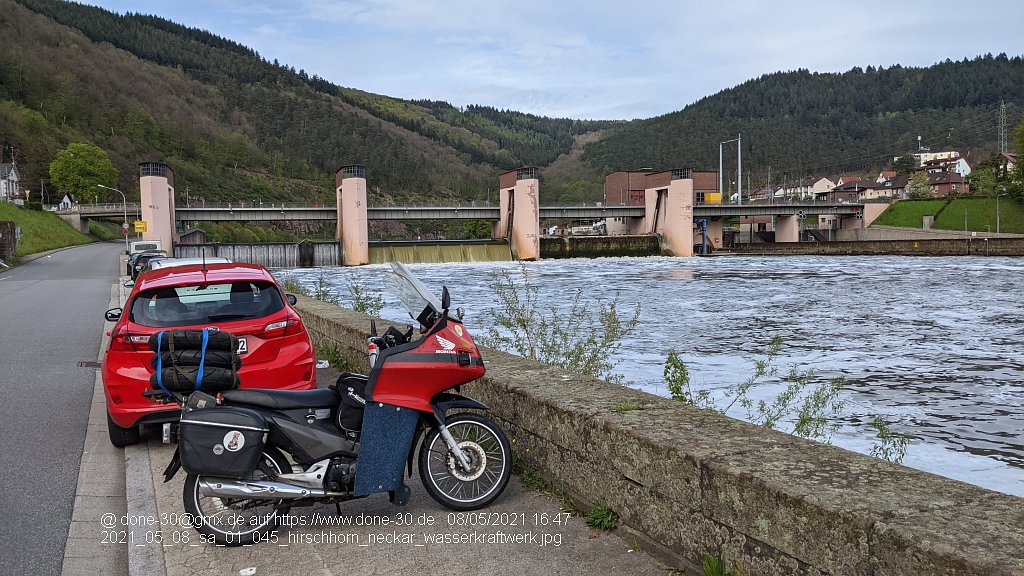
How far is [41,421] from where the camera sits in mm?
8344

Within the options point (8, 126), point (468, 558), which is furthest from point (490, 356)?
point (8, 126)

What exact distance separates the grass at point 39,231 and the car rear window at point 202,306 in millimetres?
55416

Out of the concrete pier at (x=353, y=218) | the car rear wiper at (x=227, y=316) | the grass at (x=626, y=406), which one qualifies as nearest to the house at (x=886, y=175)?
the concrete pier at (x=353, y=218)

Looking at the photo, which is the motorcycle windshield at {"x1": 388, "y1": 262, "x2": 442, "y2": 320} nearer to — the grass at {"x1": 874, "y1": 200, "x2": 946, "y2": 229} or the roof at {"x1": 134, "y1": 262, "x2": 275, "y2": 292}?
the roof at {"x1": 134, "y1": 262, "x2": 275, "y2": 292}

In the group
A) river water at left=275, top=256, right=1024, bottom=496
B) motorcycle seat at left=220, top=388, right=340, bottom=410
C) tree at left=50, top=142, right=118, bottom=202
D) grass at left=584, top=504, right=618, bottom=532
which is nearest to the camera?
grass at left=584, top=504, right=618, bottom=532

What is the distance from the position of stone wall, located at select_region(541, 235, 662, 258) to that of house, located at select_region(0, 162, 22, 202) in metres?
63.7

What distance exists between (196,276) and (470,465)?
3.81m

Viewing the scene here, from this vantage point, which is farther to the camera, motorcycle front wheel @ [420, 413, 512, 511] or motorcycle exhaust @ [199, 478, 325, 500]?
motorcycle front wheel @ [420, 413, 512, 511]

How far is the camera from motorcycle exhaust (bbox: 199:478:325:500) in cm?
461

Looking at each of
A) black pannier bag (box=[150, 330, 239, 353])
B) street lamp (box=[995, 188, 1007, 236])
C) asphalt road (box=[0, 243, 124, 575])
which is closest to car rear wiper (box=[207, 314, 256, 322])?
asphalt road (box=[0, 243, 124, 575])

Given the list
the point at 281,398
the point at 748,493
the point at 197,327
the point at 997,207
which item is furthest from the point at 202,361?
the point at 997,207

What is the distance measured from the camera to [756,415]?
984cm

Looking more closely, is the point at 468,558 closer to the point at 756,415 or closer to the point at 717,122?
the point at 756,415

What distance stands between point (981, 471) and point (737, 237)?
107439mm
